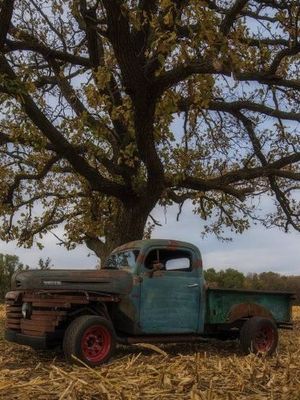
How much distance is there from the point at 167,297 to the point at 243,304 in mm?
1517

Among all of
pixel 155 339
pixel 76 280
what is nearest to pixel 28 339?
pixel 76 280

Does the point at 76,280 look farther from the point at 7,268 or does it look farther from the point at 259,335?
the point at 7,268

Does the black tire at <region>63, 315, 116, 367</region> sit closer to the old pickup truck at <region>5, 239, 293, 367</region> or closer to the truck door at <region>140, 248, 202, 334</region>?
the old pickup truck at <region>5, 239, 293, 367</region>

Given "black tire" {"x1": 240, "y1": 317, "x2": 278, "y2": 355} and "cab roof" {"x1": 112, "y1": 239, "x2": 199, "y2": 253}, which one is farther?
"cab roof" {"x1": 112, "y1": 239, "x2": 199, "y2": 253}

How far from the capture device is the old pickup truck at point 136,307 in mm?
9195

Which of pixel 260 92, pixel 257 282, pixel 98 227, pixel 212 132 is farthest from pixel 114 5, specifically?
pixel 257 282

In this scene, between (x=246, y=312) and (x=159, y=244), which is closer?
(x=159, y=244)

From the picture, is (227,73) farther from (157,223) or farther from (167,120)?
(157,223)

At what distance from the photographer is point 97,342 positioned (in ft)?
30.0

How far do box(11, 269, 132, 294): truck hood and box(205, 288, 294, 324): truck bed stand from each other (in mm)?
1627

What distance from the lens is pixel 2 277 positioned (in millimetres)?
41781

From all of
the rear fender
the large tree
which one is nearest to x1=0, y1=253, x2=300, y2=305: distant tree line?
the large tree

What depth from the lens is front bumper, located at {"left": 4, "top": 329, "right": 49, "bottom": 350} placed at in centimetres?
914

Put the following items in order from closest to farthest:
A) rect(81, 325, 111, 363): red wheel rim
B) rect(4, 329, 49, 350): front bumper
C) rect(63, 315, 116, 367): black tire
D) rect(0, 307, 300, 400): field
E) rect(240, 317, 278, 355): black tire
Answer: rect(0, 307, 300, 400): field → rect(63, 315, 116, 367): black tire → rect(81, 325, 111, 363): red wheel rim → rect(4, 329, 49, 350): front bumper → rect(240, 317, 278, 355): black tire
